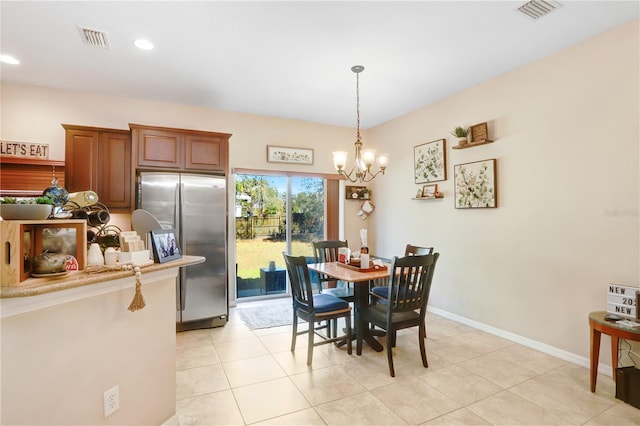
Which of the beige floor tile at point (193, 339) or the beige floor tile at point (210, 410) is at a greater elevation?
the beige floor tile at point (210, 410)

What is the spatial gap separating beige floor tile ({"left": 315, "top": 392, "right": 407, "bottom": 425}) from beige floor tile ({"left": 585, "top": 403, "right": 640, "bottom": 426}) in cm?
131

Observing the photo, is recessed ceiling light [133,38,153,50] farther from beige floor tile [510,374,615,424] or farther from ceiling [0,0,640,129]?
beige floor tile [510,374,615,424]

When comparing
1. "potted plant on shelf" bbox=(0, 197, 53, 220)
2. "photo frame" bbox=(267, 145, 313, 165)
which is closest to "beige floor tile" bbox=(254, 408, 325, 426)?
"potted plant on shelf" bbox=(0, 197, 53, 220)

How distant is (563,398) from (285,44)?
3720mm

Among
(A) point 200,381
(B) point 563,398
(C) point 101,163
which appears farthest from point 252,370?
(C) point 101,163

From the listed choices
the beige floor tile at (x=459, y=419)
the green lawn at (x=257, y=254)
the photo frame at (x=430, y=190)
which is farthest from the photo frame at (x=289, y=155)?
the beige floor tile at (x=459, y=419)

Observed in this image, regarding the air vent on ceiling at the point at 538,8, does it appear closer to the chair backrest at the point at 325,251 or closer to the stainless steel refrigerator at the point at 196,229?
the chair backrest at the point at 325,251

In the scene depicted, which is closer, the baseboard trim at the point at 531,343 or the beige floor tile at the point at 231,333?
the baseboard trim at the point at 531,343

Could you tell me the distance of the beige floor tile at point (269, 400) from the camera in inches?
87.5

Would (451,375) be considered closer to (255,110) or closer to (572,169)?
(572,169)

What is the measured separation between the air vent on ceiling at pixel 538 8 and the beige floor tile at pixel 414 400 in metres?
3.06

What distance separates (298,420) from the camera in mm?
2139

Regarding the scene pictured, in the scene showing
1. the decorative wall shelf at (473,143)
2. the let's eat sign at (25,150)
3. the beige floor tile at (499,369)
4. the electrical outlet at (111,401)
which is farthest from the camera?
the decorative wall shelf at (473,143)

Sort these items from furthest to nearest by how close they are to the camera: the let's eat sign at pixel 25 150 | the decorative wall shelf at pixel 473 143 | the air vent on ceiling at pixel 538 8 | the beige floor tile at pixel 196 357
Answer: the decorative wall shelf at pixel 473 143
the let's eat sign at pixel 25 150
the beige floor tile at pixel 196 357
the air vent on ceiling at pixel 538 8
